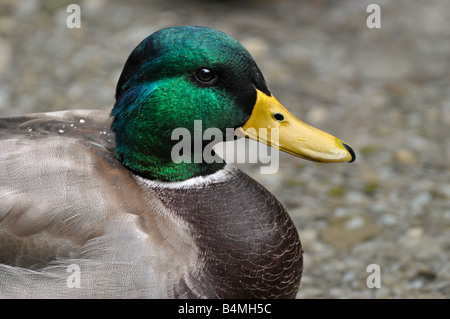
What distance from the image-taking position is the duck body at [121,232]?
2.35m

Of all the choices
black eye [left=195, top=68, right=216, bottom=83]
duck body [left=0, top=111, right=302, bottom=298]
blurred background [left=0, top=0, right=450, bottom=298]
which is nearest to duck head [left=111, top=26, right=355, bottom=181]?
black eye [left=195, top=68, right=216, bottom=83]

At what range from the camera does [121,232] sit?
2.36 m

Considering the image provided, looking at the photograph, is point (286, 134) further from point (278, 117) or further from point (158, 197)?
point (158, 197)

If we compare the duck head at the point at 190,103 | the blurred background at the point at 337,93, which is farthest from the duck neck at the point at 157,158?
the blurred background at the point at 337,93

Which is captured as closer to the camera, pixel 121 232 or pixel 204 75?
pixel 121 232

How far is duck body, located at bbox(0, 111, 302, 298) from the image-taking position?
235 centimetres

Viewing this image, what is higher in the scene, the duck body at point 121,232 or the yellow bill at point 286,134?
the yellow bill at point 286,134

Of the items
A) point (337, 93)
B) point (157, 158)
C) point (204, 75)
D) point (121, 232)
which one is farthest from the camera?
point (337, 93)

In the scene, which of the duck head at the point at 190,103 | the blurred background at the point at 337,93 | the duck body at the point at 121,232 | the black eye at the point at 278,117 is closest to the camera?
the duck body at the point at 121,232

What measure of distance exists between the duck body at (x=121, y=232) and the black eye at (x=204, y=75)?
0.42 meters

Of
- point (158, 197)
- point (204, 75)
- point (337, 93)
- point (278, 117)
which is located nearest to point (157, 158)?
point (158, 197)

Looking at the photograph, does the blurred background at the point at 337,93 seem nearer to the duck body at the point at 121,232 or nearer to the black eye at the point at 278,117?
the duck body at the point at 121,232

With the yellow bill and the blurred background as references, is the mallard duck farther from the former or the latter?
the blurred background

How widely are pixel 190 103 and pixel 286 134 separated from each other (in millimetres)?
401
